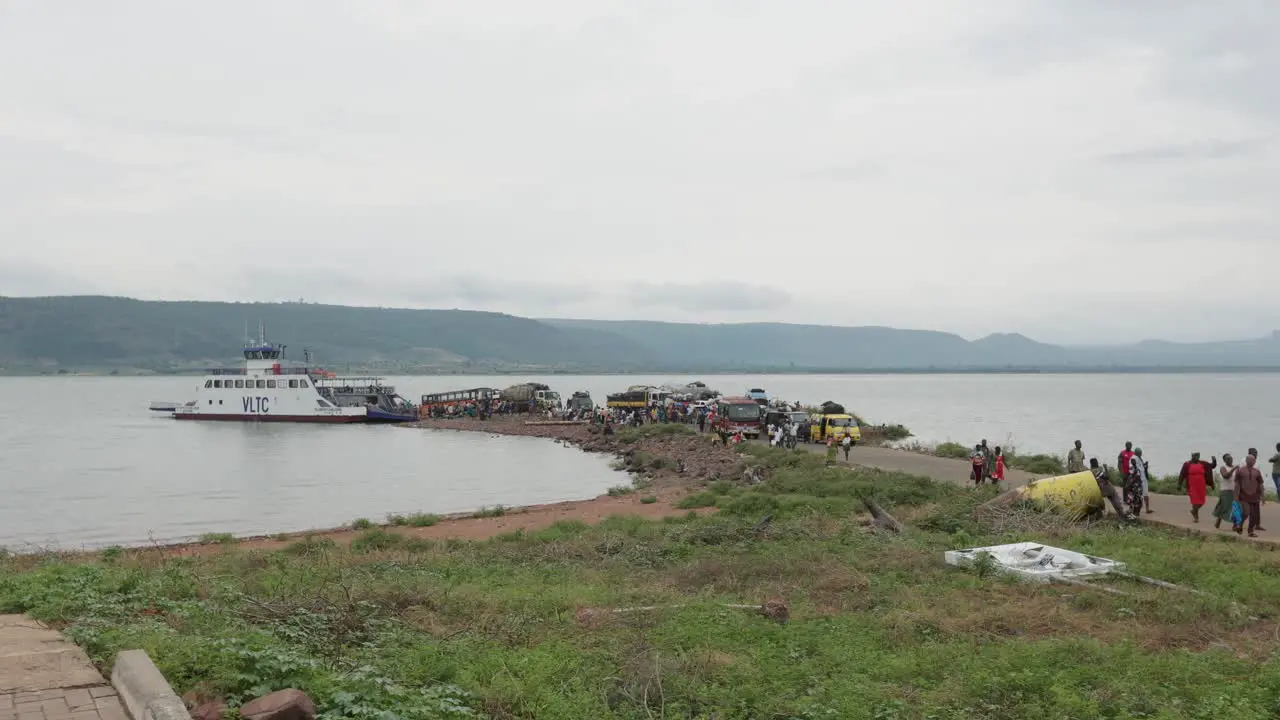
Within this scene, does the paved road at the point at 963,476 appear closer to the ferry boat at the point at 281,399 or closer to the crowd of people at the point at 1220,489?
the crowd of people at the point at 1220,489

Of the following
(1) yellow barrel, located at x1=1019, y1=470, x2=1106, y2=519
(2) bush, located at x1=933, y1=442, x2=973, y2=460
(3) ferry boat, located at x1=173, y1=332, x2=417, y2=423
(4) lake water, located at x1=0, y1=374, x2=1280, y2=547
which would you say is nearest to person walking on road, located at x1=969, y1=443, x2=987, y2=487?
(1) yellow barrel, located at x1=1019, y1=470, x2=1106, y2=519

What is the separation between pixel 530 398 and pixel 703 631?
7081 cm

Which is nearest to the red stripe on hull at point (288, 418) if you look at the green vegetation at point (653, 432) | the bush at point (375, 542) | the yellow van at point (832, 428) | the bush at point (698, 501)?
the green vegetation at point (653, 432)

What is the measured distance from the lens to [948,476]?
94.0ft

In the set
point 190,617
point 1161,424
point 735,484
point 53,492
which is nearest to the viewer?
point 190,617

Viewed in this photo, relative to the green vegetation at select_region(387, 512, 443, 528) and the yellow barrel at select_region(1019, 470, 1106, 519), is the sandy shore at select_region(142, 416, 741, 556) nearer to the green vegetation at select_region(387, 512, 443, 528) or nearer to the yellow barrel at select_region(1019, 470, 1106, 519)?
the green vegetation at select_region(387, 512, 443, 528)

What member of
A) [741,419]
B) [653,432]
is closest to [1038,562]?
[741,419]

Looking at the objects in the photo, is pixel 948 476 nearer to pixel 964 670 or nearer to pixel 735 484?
pixel 735 484

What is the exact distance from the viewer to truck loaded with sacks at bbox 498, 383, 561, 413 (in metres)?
78.3

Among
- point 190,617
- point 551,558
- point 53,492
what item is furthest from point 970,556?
point 53,492

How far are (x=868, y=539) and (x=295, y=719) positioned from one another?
12215mm

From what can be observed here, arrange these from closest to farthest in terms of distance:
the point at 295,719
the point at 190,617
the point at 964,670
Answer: the point at 295,719 < the point at 964,670 < the point at 190,617

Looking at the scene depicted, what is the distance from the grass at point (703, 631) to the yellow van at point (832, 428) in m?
22.9

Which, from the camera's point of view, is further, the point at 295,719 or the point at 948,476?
the point at 948,476
